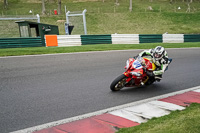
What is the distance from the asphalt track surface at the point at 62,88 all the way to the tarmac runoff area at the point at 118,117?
0.89ft

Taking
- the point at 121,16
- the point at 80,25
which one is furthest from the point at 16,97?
the point at 121,16

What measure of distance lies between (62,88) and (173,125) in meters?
3.65

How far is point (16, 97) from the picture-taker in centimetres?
543

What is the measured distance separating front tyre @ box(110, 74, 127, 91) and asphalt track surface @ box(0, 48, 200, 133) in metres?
0.16

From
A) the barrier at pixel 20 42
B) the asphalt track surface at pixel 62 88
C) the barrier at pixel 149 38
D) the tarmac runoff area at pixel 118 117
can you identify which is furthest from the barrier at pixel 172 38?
the tarmac runoff area at pixel 118 117

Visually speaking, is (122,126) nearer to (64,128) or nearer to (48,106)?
(64,128)

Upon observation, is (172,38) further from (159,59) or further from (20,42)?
(159,59)

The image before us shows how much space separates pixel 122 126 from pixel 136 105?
132cm

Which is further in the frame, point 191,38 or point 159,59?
point 191,38

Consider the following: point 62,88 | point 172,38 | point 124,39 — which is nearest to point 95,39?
Result: point 124,39

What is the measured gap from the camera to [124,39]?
62.2ft

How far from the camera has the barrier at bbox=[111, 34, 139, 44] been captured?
18703 mm

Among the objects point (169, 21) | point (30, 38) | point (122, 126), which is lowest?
point (122, 126)

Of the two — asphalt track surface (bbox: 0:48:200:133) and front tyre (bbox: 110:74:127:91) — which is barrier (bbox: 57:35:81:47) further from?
front tyre (bbox: 110:74:127:91)
